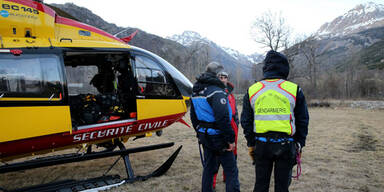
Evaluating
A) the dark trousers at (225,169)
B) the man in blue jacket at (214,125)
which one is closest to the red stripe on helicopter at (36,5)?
the man in blue jacket at (214,125)

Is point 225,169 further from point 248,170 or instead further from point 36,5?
point 36,5

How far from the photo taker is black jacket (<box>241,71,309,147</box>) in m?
2.51

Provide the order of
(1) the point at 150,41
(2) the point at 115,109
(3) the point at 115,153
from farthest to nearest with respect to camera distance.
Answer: (1) the point at 150,41, (2) the point at 115,109, (3) the point at 115,153

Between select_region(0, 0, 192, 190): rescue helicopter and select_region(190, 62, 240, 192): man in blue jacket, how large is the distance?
1.59m

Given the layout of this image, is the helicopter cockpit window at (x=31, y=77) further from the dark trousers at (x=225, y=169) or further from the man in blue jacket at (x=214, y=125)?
the dark trousers at (x=225, y=169)

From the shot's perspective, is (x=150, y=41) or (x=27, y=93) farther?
(x=150, y=41)

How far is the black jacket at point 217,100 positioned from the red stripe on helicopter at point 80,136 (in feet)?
5.84

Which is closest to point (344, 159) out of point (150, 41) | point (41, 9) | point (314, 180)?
point (314, 180)

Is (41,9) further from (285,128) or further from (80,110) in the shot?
(285,128)

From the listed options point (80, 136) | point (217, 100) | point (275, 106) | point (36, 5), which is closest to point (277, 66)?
point (275, 106)

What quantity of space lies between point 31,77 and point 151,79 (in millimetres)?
2016

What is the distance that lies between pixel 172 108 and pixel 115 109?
3.83 feet

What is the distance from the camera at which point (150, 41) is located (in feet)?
260

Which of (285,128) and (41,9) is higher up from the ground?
(41,9)
